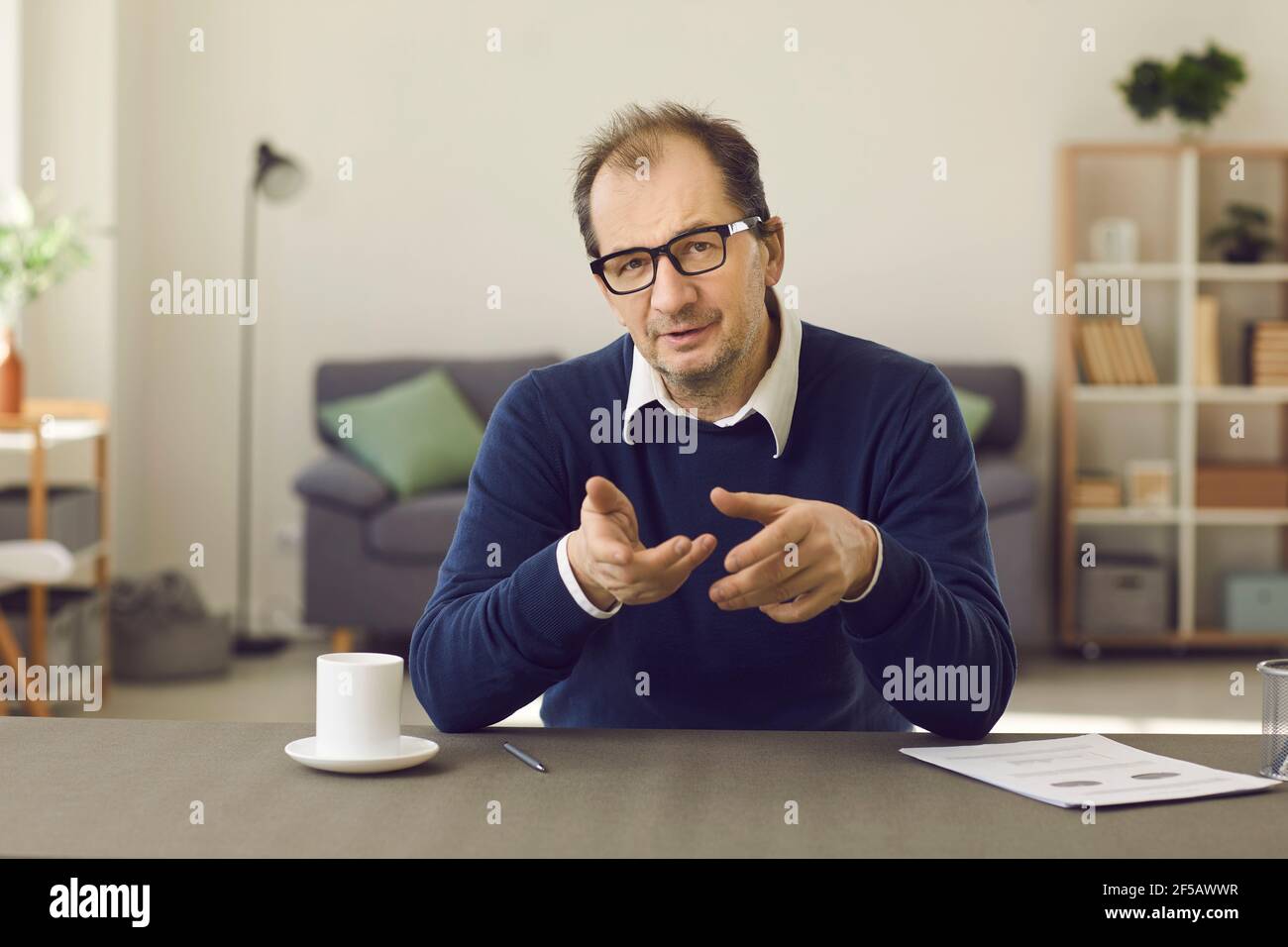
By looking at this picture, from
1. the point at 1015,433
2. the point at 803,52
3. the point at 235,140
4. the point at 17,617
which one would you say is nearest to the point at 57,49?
the point at 235,140

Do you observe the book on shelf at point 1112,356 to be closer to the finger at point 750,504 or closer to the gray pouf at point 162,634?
the gray pouf at point 162,634

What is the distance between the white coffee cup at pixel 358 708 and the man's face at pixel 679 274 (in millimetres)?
545

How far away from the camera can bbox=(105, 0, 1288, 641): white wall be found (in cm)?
523

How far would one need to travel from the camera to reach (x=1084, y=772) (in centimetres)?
117

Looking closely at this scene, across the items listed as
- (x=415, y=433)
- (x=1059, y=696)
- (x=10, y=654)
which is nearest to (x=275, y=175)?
(x=415, y=433)

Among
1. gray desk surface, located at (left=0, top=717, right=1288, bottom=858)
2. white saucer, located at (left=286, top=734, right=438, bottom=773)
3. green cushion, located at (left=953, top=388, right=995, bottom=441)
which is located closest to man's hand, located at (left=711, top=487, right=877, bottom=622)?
gray desk surface, located at (left=0, top=717, right=1288, bottom=858)

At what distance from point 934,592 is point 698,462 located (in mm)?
415

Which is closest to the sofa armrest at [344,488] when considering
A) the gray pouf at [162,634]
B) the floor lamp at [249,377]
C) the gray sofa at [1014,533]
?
the gray pouf at [162,634]

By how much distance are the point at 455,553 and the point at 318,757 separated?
1.37ft

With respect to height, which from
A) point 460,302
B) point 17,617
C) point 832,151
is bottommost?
point 17,617

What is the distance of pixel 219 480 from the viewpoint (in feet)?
17.5
